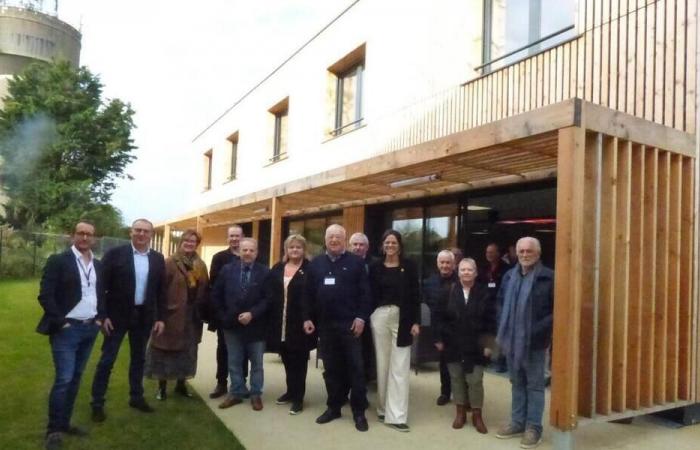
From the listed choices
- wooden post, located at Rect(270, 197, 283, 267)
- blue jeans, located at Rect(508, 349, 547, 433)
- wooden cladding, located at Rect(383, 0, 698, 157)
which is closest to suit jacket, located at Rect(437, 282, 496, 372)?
blue jeans, located at Rect(508, 349, 547, 433)

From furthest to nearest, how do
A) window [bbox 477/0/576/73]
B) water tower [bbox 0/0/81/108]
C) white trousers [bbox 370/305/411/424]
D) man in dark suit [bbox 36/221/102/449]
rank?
water tower [bbox 0/0/81/108] → window [bbox 477/0/576/73] → white trousers [bbox 370/305/411/424] → man in dark suit [bbox 36/221/102/449]

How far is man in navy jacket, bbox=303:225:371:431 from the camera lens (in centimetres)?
507

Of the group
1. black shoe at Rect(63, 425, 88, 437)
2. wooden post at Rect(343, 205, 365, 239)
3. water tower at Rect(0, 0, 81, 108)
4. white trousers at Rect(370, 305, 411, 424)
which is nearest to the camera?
black shoe at Rect(63, 425, 88, 437)

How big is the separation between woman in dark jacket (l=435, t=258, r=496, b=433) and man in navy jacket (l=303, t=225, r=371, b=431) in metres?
0.77

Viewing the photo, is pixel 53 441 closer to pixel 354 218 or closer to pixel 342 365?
pixel 342 365

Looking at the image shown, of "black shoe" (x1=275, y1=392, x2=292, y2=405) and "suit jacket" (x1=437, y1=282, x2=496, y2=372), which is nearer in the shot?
"suit jacket" (x1=437, y1=282, x2=496, y2=372)

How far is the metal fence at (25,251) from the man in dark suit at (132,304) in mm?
15195

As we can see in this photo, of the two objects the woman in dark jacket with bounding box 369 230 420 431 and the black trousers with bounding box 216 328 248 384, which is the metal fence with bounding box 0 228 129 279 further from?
the woman in dark jacket with bounding box 369 230 420 431

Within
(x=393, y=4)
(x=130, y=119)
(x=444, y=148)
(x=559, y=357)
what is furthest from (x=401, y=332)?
(x=130, y=119)

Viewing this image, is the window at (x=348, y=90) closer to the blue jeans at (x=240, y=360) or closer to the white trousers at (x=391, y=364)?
the blue jeans at (x=240, y=360)

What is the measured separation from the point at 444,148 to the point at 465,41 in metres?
4.02

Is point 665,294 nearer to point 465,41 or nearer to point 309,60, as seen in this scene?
point 465,41

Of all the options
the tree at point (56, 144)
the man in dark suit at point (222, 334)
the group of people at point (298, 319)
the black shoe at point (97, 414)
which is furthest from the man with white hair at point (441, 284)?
the tree at point (56, 144)

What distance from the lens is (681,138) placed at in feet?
17.0
